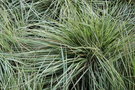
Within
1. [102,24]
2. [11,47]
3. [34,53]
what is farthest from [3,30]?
[102,24]

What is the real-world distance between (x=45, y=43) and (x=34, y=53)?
0.07 metres

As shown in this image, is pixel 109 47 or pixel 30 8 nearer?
pixel 109 47

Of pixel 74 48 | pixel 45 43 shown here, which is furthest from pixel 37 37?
pixel 74 48

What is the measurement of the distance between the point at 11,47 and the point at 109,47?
1.50 feet

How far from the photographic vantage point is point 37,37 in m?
1.31

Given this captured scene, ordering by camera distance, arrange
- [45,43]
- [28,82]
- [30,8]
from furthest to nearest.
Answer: [30,8], [45,43], [28,82]

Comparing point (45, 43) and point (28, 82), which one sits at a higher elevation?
point (45, 43)

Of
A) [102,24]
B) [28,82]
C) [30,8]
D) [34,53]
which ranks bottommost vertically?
[28,82]

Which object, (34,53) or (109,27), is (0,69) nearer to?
(34,53)

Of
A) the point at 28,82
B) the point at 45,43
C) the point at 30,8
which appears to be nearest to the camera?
the point at 28,82

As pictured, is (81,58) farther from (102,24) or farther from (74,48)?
(102,24)

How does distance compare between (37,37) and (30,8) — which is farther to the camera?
(30,8)

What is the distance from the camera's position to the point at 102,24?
126cm

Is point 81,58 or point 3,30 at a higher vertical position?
point 3,30
